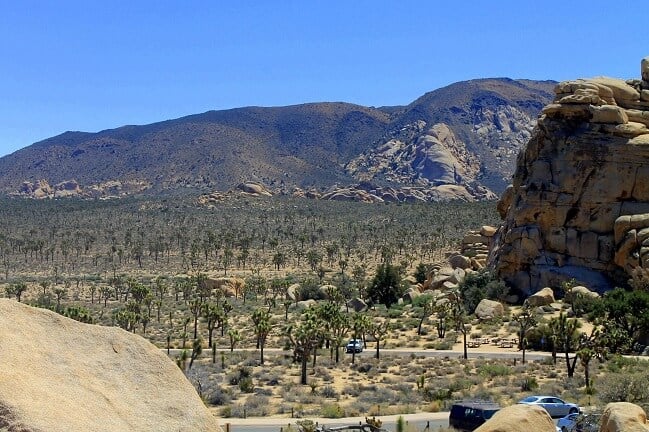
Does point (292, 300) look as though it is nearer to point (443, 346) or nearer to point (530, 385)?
point (443, 346)

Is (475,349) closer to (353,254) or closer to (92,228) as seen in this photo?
(353,254)

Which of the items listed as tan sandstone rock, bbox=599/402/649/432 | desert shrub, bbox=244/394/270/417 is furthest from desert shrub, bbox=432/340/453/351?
tan sandstone rock, bbox=599/402/649/432

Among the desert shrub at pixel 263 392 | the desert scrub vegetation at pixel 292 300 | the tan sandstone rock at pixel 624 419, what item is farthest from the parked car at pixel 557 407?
the tan sandstone rock at pixel 624 419

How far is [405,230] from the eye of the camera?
414 ft

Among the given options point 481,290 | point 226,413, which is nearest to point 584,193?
point 481,290

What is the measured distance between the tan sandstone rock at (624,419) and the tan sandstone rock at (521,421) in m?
0.86

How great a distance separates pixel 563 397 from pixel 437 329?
27.8 m

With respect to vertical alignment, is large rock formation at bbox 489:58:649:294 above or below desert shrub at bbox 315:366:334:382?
above

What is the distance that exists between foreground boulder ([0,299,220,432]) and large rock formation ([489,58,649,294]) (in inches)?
2214

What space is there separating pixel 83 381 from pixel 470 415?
16.4 m

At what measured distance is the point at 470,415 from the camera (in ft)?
69.7

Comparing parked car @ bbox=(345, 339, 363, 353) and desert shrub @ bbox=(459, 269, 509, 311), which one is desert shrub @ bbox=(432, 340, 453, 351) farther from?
desert shrub @ bbox=(459, 269, 509, 311)

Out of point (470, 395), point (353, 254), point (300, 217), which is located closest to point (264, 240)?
point (353, 254)

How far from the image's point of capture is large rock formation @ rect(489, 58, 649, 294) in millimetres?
60688
